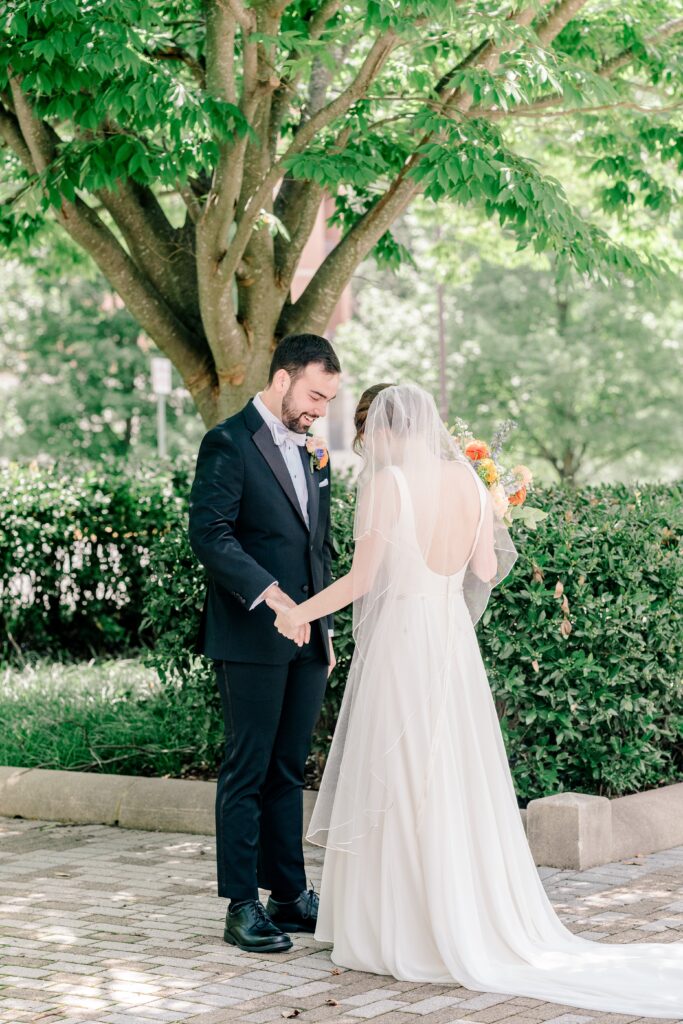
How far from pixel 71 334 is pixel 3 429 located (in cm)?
243

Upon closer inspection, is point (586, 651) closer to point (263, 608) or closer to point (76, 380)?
point (263, 608)

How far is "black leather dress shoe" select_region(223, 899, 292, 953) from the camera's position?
5.24 m

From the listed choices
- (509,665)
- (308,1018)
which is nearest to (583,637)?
(509,665)

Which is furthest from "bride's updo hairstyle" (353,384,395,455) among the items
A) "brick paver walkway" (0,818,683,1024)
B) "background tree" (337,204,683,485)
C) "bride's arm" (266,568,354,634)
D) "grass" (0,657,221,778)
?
"background tree" (337,204,683,485)

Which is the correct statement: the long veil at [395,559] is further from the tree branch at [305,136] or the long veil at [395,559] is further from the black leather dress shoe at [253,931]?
the tree branch at [305,136]

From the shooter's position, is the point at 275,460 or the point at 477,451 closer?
the point at 275,460

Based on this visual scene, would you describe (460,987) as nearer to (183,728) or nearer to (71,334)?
(183,728)

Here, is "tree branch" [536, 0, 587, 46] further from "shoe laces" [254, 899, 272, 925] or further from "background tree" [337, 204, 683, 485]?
"background tree" [337, 204, 683, 485]

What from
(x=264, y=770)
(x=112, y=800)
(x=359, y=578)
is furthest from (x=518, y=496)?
(x=112, y=800)

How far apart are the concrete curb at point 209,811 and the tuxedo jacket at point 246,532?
1.88 m

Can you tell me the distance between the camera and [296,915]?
5.57m

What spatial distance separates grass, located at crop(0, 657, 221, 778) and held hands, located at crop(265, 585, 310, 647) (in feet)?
8.78

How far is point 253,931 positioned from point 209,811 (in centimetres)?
197

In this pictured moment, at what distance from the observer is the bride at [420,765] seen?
196 inches
